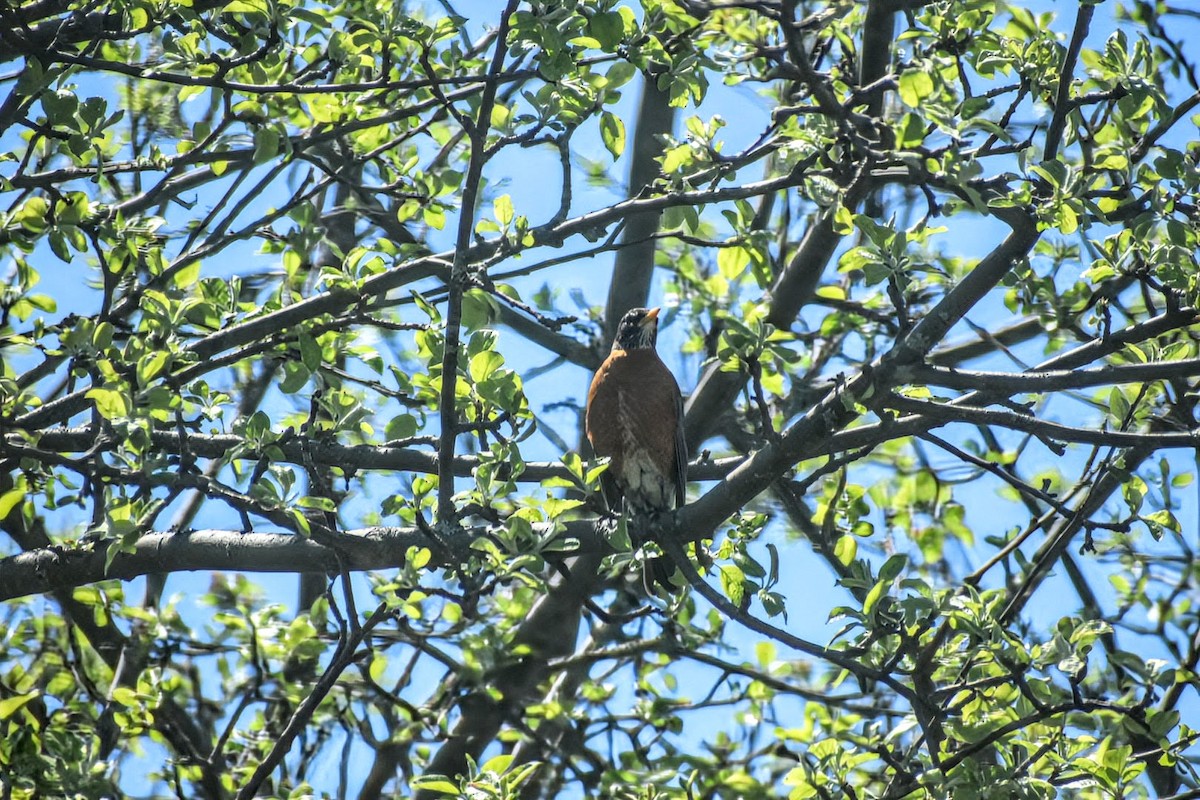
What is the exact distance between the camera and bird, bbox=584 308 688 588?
5199 millimetres

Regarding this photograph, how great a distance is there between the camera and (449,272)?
149 inches

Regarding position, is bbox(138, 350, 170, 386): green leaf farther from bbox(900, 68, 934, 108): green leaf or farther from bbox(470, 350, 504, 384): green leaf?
bbox(900, 68, 934, 108): green leaf

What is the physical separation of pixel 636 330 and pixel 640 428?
2.14 ft

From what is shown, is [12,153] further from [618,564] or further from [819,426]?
[819,426]

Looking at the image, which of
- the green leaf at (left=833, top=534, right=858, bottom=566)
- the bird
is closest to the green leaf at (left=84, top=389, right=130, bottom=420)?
the green leaf at (left=833, top=534, right=858, bottom=566)

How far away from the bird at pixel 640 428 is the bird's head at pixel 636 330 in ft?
0.20

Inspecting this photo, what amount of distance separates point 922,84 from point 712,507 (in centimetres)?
146

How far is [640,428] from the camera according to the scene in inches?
205

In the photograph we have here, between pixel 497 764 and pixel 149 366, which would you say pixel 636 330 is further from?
pixel 149 366

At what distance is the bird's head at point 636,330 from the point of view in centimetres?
555

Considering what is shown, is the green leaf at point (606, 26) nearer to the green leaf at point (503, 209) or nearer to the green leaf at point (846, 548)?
the green leaf at point (503, 209)

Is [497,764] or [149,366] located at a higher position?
[149,366]

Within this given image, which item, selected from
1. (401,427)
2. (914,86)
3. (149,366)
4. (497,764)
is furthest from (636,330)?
(149,366)

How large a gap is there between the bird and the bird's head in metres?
0.06
